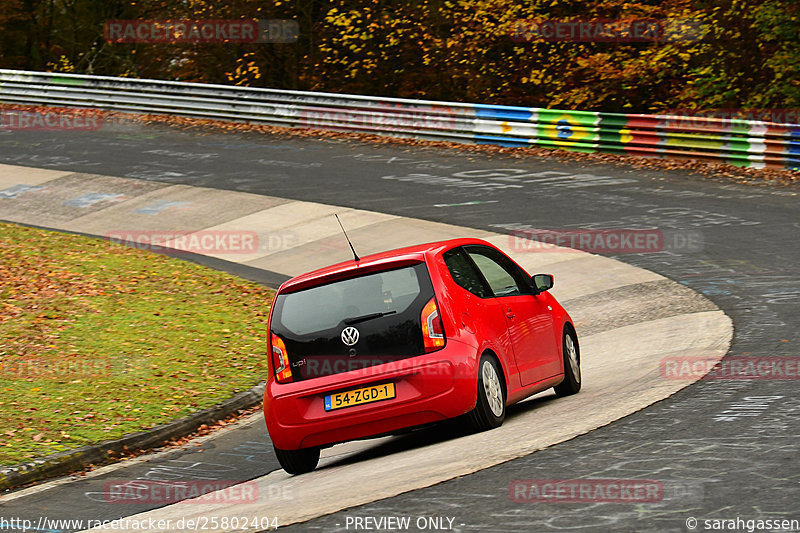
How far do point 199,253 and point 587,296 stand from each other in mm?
8187

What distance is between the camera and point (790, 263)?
14.9 m

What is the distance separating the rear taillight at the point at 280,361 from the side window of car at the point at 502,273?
1.85m

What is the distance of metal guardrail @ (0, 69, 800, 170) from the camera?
75.2 feet

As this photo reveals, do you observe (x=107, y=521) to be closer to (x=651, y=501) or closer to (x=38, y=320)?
(x=651, y=501)

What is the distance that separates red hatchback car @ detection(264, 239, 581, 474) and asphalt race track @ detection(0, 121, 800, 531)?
0.56 m

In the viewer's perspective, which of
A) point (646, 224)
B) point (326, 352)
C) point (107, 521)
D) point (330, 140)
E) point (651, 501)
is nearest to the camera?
point (651, 501)

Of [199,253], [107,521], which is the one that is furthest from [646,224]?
[107,521]

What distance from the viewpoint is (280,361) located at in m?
8.20

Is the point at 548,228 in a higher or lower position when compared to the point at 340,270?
lower
